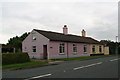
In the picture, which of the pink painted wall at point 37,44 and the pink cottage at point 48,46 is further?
the pink painted wall at point 37,44

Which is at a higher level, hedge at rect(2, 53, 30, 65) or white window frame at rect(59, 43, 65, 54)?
white window frame at rect(59, 43, 65, 54)

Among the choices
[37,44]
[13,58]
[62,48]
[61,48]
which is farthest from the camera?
[62,48]

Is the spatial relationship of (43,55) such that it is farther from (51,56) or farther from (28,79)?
(28,79)

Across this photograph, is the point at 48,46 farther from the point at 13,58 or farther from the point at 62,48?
the point at 13,58

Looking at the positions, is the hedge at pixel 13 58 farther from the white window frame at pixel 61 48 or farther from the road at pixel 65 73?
the white window frame at pixel 61 48

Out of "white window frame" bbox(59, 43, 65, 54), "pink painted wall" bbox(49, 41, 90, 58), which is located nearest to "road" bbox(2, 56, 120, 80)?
"pink painted wall" bbox(49, 41, 90, 58)

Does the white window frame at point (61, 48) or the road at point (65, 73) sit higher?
the white window frame at point (61, 48)

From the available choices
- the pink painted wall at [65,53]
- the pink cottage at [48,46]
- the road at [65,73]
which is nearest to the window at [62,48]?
the pink cottage at [48,46]

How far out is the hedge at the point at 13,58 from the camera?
1730 centimetres

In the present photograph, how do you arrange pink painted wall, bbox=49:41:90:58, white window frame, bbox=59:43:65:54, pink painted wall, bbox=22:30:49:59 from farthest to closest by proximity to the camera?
white window frame, bbox=59:43:65:54
pink painted wall, bbox=22:30:49:59
pink painted wall, bbox=49:41:90:58

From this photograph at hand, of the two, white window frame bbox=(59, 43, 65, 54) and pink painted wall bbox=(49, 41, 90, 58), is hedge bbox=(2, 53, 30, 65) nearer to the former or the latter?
pink painted wall bbox=(49, 41, 90, 58)

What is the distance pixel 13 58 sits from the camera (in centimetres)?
→ 1844

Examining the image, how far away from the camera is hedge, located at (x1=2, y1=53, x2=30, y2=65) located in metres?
17.3

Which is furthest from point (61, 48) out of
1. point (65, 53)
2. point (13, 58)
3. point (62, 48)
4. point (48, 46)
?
point (13, 58)
